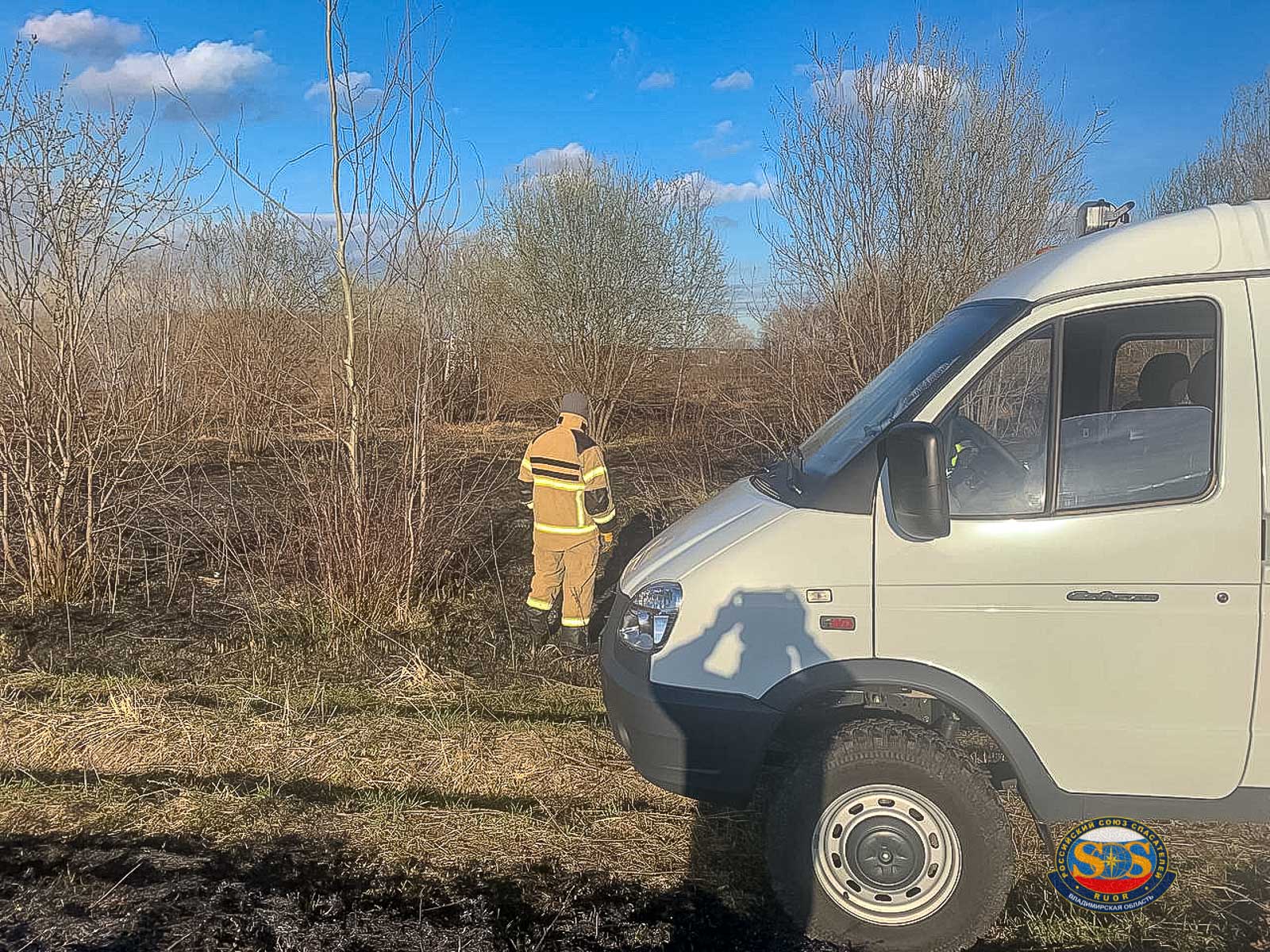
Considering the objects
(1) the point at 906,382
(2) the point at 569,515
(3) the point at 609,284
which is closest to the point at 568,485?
(2) the point at 569,515

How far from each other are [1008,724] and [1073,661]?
29 centimetres

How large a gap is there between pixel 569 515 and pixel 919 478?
3.48 m

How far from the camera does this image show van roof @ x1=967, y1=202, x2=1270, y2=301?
278 cm

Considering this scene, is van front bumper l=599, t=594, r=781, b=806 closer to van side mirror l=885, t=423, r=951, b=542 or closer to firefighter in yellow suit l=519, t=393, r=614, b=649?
van side mirror l=885, t=423, r=951, b=542

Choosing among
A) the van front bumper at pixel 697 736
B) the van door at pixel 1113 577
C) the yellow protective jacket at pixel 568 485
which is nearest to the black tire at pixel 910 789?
the van front bumper at pixel 697 736

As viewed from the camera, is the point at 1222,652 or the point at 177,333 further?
the point at 177,333

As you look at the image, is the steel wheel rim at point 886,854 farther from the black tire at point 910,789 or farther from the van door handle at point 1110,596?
the van door handle at point 1110,596

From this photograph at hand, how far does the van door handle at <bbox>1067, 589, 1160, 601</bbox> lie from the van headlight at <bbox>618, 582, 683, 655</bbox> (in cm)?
129

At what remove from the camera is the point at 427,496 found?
645 cm

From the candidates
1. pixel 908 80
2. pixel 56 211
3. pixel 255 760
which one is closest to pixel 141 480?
pixel 56 211

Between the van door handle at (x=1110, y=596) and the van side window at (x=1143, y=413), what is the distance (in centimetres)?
28

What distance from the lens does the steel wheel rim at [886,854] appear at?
2.82 m

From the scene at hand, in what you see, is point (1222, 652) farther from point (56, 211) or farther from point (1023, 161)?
point (1023, 161)

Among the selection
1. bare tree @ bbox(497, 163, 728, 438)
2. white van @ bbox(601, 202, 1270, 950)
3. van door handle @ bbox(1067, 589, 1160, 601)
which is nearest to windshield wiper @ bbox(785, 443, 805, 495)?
white van @ bbox(601, 202, 1270, 950)
